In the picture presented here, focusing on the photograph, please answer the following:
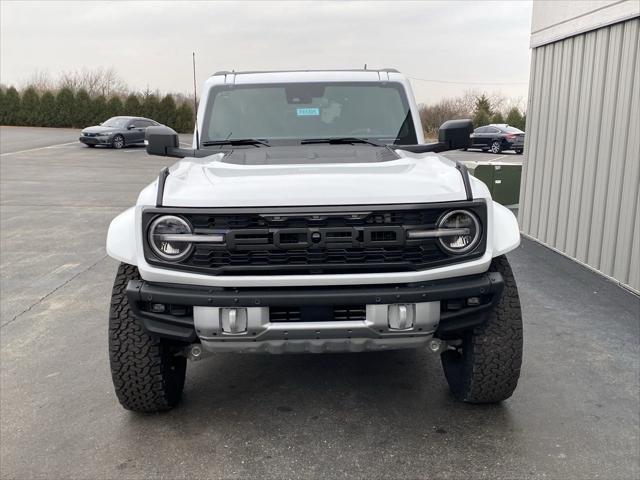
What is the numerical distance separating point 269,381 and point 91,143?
25.5 meters

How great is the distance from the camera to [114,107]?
132ft

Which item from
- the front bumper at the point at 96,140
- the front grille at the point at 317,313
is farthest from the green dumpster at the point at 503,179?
the front bumper at the point at 96,140

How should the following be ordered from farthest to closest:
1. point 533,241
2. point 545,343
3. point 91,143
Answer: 1. point 91,143
2. point 533,241
3. point 545,343

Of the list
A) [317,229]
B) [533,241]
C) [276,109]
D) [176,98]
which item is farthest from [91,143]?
[317,229]

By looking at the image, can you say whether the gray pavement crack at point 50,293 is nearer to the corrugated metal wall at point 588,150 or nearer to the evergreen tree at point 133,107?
the corrugated metal wall at point 588,150

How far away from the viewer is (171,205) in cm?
278

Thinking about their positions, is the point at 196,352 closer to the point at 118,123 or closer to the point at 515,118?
the point at 118,123

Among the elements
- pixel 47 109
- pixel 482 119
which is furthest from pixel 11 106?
pixel 482 119

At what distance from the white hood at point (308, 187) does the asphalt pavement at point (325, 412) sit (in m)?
1.27

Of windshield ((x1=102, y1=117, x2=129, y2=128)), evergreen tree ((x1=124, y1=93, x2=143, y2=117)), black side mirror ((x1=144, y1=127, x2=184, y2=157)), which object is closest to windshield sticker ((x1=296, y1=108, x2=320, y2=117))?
black side mirror ((x1=144, y1=127, x2=184, y2=157))

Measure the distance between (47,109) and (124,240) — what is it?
41128mm

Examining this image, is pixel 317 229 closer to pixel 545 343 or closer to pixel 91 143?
pixel 545 343

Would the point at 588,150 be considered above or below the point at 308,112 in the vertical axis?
below

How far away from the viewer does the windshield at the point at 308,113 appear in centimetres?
426
